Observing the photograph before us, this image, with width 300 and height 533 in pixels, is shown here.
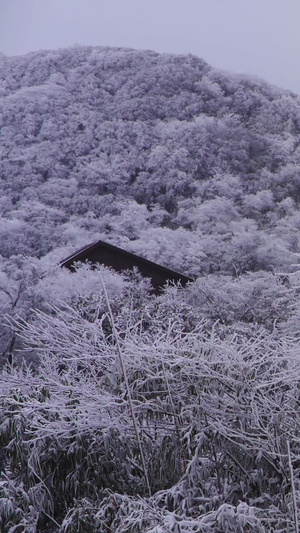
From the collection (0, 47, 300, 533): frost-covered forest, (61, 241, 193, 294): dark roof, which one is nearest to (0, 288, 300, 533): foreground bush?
(0, 47, 300, 533): frost-covered forest

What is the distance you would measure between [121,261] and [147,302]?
3526 millimetres

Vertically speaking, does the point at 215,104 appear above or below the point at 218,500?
below

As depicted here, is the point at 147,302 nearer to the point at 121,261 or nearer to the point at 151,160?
the point at 121,261

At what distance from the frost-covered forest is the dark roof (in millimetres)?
583

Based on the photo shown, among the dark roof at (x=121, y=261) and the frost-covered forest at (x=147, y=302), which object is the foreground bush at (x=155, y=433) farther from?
the dark roof at (x=121, y=261)

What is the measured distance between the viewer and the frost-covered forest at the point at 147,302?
9.91 ft

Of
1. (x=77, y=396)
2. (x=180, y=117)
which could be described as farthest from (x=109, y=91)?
(x=77, y=396)

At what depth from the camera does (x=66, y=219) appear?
1681 cm

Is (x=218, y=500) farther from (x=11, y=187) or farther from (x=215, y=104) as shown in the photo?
(x=215, y=104)

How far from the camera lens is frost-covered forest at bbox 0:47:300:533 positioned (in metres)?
3.02

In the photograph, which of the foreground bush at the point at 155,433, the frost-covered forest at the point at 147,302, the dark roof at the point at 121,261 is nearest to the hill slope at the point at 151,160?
the frost-covered forest at the point at 147,302

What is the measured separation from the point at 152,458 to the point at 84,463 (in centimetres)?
30

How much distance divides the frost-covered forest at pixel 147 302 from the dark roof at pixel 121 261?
58 cm

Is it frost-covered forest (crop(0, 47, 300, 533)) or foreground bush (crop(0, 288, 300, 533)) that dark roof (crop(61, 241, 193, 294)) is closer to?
frost-covered forest (crop(0, 47, 300, 533))
